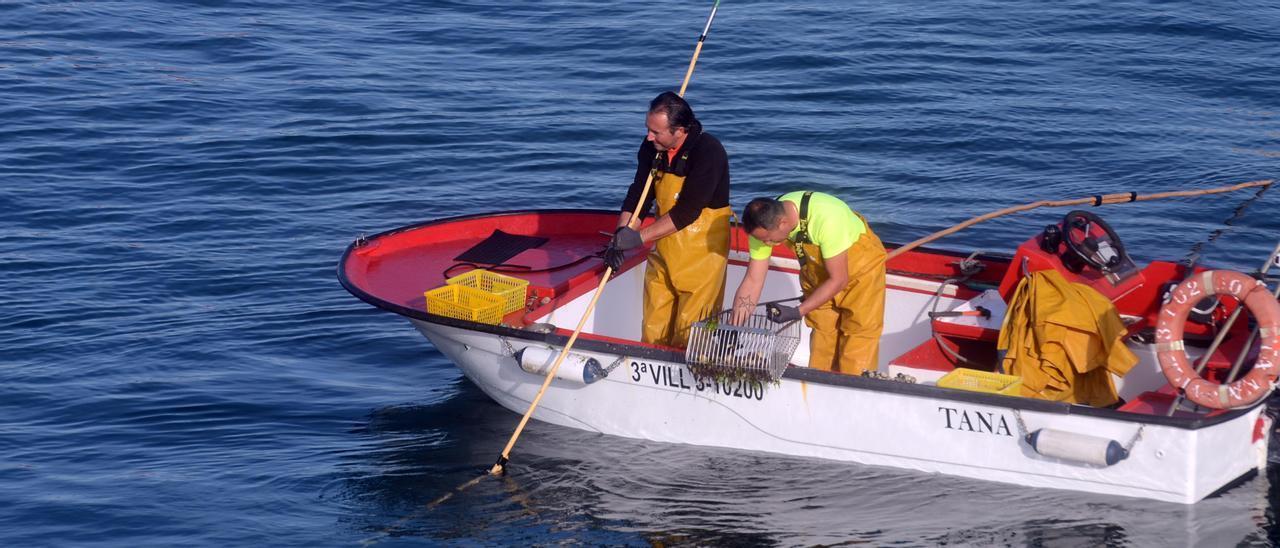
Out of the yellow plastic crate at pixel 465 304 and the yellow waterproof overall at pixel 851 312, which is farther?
the yellow plastic crate at pixel 465 304

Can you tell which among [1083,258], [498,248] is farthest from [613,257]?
[1083,258]

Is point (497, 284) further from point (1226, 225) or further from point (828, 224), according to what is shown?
point (1226, 225)

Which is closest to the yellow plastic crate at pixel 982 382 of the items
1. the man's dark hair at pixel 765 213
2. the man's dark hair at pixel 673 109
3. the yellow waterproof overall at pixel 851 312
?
the yellow waterproof overall at pixel 851 312

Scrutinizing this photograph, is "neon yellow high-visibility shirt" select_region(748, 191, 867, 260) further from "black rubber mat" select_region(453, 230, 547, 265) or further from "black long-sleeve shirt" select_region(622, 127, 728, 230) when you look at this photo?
"black rubber mat" select_region(453, 230, 547, 265)

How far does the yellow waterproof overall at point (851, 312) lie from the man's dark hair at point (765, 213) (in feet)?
1.36

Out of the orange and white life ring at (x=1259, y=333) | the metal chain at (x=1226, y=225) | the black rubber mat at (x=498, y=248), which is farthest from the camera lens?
the metal chain at (x=1226, y=225)

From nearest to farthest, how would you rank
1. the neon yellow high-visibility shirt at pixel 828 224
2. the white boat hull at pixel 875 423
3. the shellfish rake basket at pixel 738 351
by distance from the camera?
the white boat hull at pixel 875 423 → the neon yellow high-visibility shirt at pixel 828 224 → the shellfish rake basket at pixel 738 351

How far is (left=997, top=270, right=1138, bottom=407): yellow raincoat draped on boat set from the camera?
7328 millimetres

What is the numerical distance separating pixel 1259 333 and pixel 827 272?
2.15 metres

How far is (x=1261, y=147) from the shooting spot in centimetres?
1336

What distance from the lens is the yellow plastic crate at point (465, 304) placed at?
26.1 ft

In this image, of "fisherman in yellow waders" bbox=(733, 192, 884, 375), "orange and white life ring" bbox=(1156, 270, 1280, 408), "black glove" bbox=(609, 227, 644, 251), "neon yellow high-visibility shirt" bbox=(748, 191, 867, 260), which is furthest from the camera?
"black glove" bbox=(609, 227, 644, 251)

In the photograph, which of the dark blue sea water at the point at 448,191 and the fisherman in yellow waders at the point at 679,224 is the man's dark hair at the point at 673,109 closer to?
the fisherman in yellow waders at the point at 679,224

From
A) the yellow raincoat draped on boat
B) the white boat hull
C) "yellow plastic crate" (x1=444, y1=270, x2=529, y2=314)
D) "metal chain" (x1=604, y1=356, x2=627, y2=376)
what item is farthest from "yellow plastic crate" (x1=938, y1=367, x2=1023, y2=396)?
"yellow plastic crate" (x1=444, y1=270, x2=529, y2=314)
